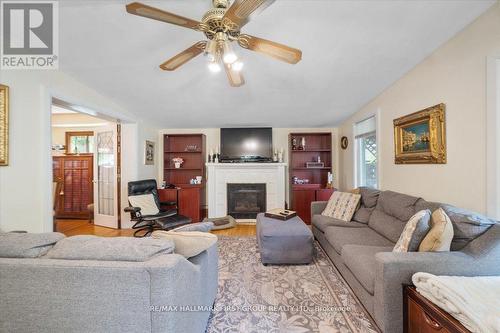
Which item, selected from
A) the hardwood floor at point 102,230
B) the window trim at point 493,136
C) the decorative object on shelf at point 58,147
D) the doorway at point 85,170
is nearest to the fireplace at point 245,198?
the hardwood floor at point 102,230

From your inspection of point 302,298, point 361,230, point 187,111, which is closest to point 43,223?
point 187,111

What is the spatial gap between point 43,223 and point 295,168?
4.24 metres

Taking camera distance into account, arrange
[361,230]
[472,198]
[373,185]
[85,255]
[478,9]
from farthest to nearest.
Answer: [373,185] → [361,230] → [472,198] → [478,9] → [85,255]

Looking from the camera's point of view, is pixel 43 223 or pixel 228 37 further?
pixel 43 223

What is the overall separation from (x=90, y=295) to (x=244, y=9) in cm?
173

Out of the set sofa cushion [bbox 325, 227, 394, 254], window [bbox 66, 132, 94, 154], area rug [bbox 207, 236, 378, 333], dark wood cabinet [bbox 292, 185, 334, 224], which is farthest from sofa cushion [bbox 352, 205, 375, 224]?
window [bbox 66, 132, 94, 154]

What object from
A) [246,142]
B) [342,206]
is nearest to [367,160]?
[342,206]

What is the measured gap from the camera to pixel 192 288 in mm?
1207

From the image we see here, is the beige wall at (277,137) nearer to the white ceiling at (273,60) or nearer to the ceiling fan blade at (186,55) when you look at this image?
the white ceiling at (273,60)

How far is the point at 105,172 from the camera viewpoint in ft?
13.8

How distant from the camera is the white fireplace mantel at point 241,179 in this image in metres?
4.57

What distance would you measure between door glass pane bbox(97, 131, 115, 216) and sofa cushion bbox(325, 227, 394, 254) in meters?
4.13

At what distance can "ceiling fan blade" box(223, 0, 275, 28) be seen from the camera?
1094 millimetres

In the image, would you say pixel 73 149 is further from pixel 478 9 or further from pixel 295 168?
pixel 478 9
